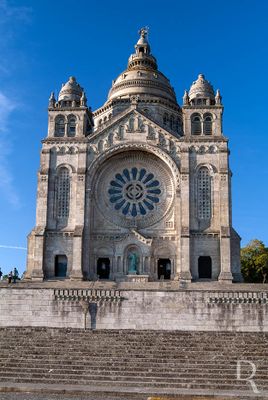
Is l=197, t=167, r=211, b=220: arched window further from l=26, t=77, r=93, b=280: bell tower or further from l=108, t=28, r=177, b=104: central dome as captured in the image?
l=108, t=28, r=177, b=104: central dome

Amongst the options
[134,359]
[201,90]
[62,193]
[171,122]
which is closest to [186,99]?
[201,90]

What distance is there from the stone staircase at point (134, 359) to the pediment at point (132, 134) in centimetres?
2263

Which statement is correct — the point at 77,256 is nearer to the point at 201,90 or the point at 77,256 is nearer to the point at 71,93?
the point at 71,93

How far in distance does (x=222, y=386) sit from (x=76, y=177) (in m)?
29.3

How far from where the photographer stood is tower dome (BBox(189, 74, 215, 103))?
5506cm

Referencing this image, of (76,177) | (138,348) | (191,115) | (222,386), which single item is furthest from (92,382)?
(191,115)

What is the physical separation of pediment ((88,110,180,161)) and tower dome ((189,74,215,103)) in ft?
18.1

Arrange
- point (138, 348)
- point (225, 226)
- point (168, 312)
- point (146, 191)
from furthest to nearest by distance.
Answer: point (146, 191), point (225, 226), point (168, 312), point (138, 348)

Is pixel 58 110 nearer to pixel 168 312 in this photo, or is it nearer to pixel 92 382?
pixel 168 312

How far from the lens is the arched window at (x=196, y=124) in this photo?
175ft

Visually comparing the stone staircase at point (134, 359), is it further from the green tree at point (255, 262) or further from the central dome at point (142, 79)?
the central dome at point (142, 79)

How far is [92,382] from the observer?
27.6 m

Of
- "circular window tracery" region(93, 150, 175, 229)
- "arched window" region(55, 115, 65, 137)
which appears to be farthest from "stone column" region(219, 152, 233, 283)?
"arched window" region(55, 115, 65, 137)

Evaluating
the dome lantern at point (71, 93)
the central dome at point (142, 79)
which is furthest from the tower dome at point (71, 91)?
the central dome at point (142, 79)
